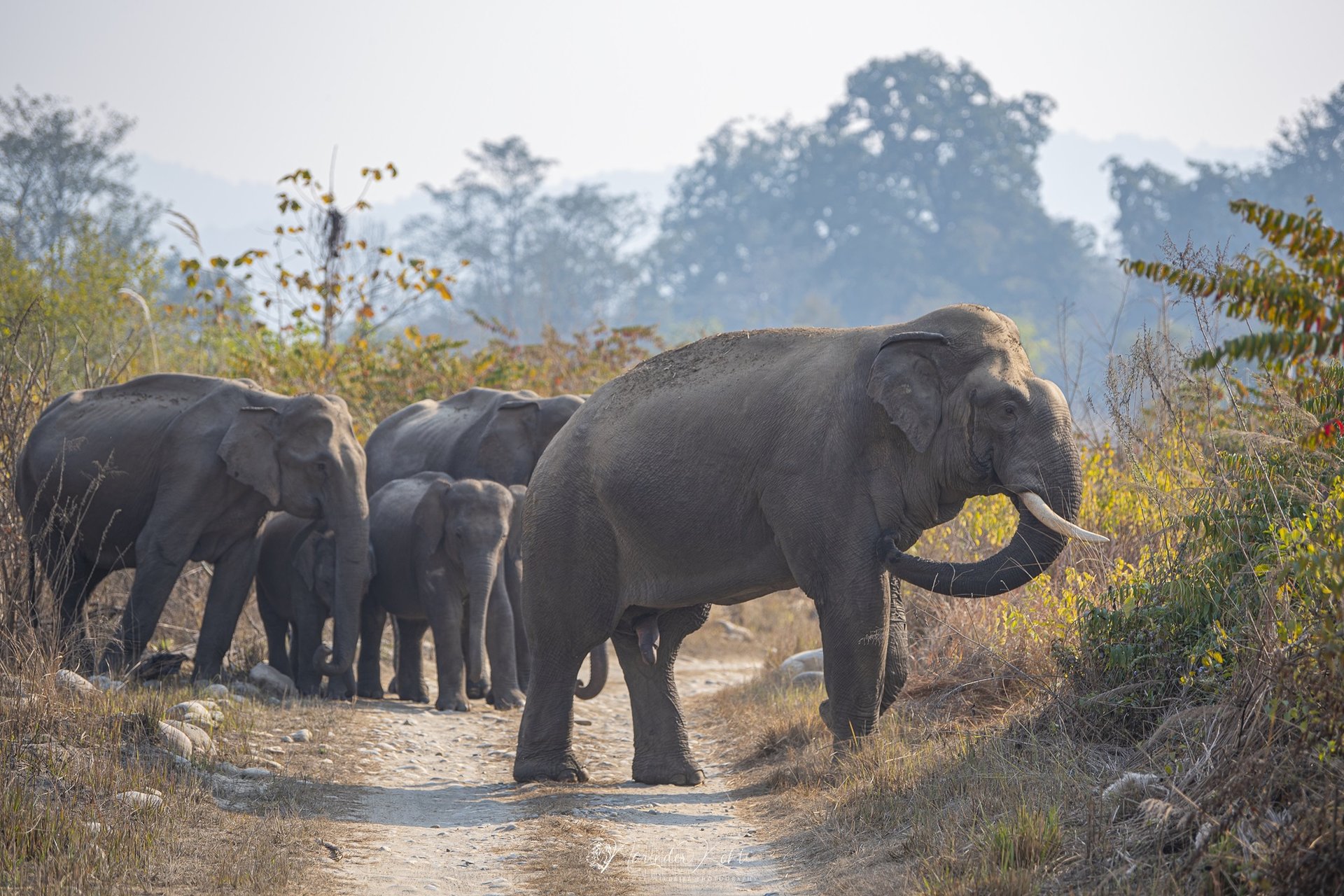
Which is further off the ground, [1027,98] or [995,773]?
[1027,98]

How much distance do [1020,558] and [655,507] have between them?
2.13m

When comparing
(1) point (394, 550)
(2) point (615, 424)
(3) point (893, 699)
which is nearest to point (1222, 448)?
(3) point (893, 699)

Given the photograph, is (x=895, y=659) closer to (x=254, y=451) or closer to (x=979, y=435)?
(x=979, y=435)

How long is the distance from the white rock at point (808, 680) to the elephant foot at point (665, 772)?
236 cm

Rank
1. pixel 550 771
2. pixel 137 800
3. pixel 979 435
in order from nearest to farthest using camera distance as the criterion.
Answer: pixel 137 800 → pixel 979 435 → pixel 550 771

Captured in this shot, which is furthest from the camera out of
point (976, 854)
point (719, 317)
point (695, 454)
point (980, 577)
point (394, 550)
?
point (719, 317)

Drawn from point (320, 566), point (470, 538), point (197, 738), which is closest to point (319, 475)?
point (320, 566)

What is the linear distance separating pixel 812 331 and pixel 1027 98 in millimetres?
79262

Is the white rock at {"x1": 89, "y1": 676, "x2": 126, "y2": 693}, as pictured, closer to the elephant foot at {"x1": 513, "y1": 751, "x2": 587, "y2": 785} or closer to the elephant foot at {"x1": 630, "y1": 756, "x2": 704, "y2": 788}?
the elephant foot at {"x1": 513, "y1": 751, "x2": 587, "y2": 785}

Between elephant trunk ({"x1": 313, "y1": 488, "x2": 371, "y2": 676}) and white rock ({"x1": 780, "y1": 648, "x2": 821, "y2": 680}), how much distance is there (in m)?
3.58

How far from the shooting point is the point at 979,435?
7.89 meters

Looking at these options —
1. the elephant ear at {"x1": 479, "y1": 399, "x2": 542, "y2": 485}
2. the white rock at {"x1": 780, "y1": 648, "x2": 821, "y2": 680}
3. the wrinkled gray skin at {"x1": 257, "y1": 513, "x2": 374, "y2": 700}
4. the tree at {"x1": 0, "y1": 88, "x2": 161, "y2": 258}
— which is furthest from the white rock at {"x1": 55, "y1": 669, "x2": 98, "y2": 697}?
the tree at {"x1": 0, "y1": 88, "x2": 161, "y2": 258}

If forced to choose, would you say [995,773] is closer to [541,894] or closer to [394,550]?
[541,894]

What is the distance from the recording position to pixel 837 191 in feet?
271
